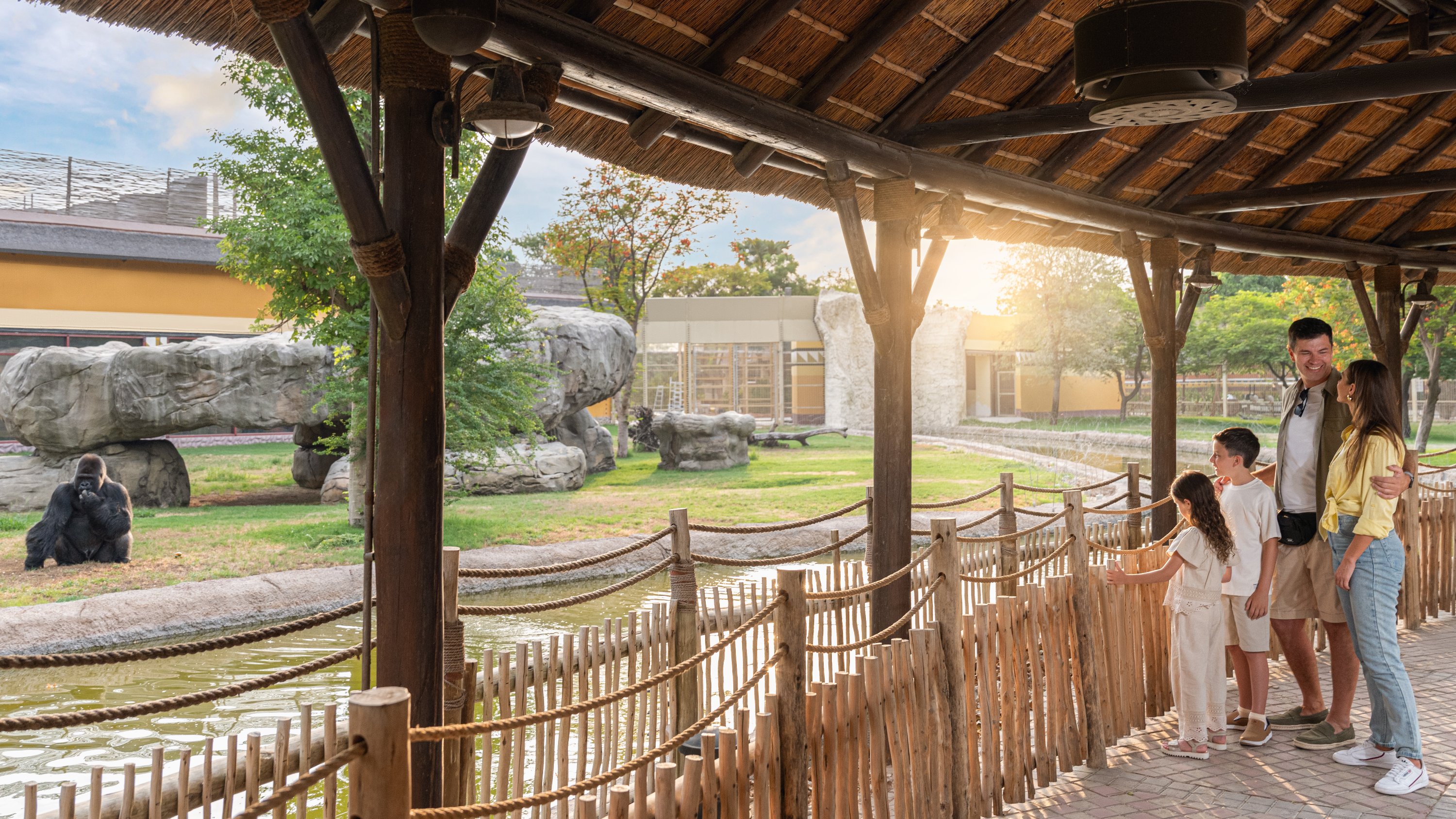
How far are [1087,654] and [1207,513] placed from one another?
0.73 meters

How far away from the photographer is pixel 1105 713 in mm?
4383

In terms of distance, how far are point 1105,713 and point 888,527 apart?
4.77 ft

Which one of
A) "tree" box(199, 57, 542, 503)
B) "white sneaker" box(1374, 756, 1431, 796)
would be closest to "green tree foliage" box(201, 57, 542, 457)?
"tree" box(199, 57, 542, 503)

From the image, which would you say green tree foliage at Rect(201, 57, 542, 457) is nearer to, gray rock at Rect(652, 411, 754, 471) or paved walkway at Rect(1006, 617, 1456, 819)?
gray rock at Rect(652, 411, 754, 471)

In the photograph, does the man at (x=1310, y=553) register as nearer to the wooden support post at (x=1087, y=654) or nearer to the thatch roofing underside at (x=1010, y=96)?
the wooden support post at (x=1087, y=654)

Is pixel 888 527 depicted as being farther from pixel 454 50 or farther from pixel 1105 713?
pixel 454 50

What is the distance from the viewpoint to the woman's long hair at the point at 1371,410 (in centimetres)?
396

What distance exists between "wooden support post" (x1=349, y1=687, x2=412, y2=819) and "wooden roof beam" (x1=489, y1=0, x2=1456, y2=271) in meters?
2.27

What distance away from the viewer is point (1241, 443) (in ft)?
13.4

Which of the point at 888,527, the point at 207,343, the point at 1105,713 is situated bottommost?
the point at 1105,713

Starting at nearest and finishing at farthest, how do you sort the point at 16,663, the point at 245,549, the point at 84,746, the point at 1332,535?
the point at 16,663, the point at 1332,535, the point at 84,746, the point at 245,549

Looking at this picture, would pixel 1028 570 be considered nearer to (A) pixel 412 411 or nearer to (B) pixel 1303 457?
(B) pixel 1303 457

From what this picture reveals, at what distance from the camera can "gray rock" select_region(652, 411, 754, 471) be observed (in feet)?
59.2


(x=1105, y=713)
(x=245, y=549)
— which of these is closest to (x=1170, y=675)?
(x=1105, y=713)
